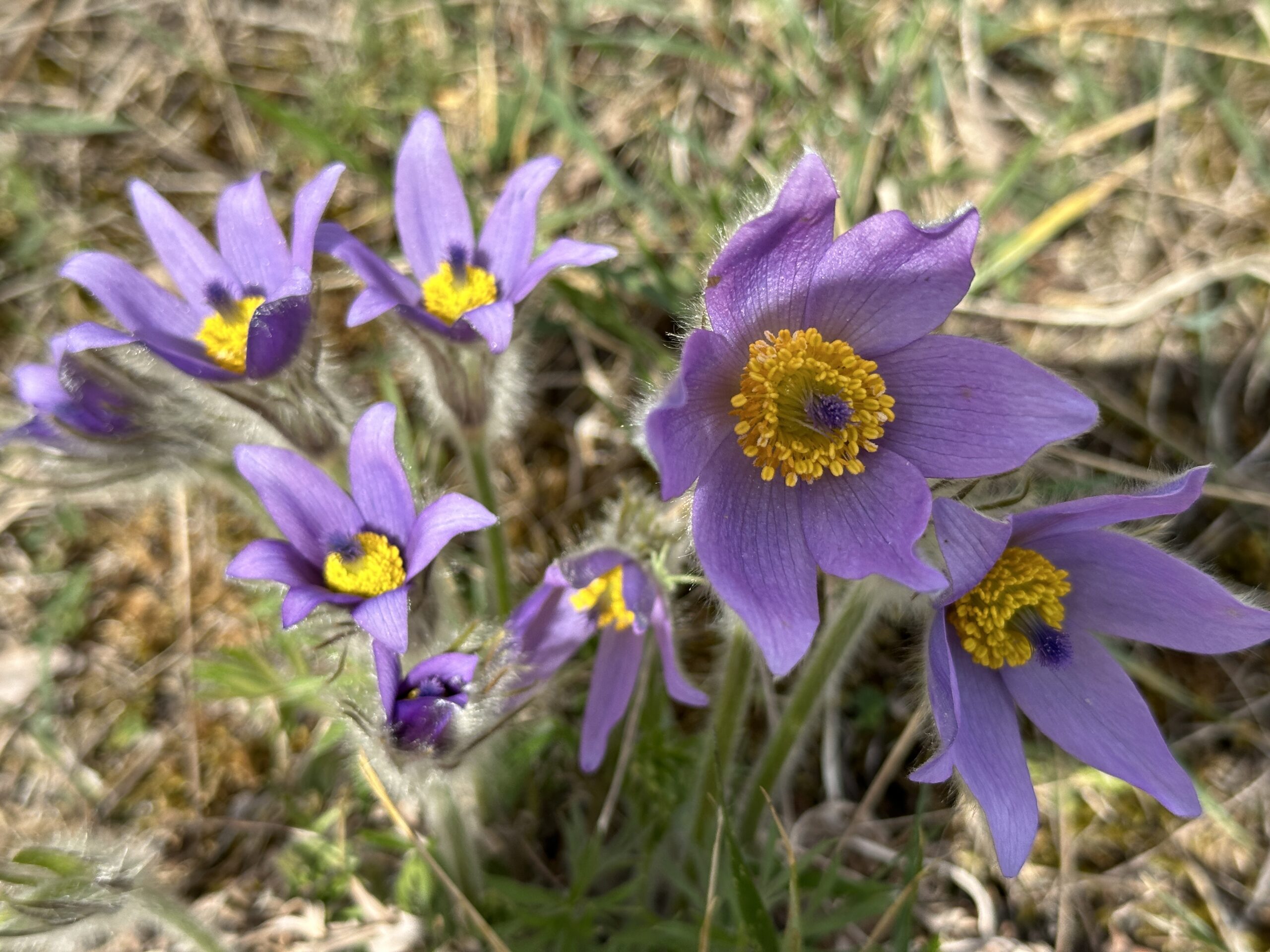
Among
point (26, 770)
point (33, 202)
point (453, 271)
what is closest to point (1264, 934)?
point (453, 271)

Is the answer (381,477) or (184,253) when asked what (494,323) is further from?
(184,253)

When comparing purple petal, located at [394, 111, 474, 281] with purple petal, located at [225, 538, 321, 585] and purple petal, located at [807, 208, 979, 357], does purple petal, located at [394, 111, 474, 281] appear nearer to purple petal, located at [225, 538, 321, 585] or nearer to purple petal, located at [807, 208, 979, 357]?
purple petal, located at [225, 538, 321, 585]

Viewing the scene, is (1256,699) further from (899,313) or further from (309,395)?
(309,395)

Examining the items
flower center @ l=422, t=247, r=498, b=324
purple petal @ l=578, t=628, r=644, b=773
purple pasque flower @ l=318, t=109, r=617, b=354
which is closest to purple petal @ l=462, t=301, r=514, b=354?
purple pasque flower @ l=318, t=109, r=617, b=354

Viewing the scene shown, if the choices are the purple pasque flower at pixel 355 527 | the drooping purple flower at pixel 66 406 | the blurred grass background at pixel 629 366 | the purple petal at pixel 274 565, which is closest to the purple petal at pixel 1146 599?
the blurred grass background at pixel 629 366

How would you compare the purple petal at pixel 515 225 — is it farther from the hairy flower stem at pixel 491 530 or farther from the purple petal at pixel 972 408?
the purple petal at pixel 972 408

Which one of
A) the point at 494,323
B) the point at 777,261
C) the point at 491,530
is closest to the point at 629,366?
the point at 491,530
